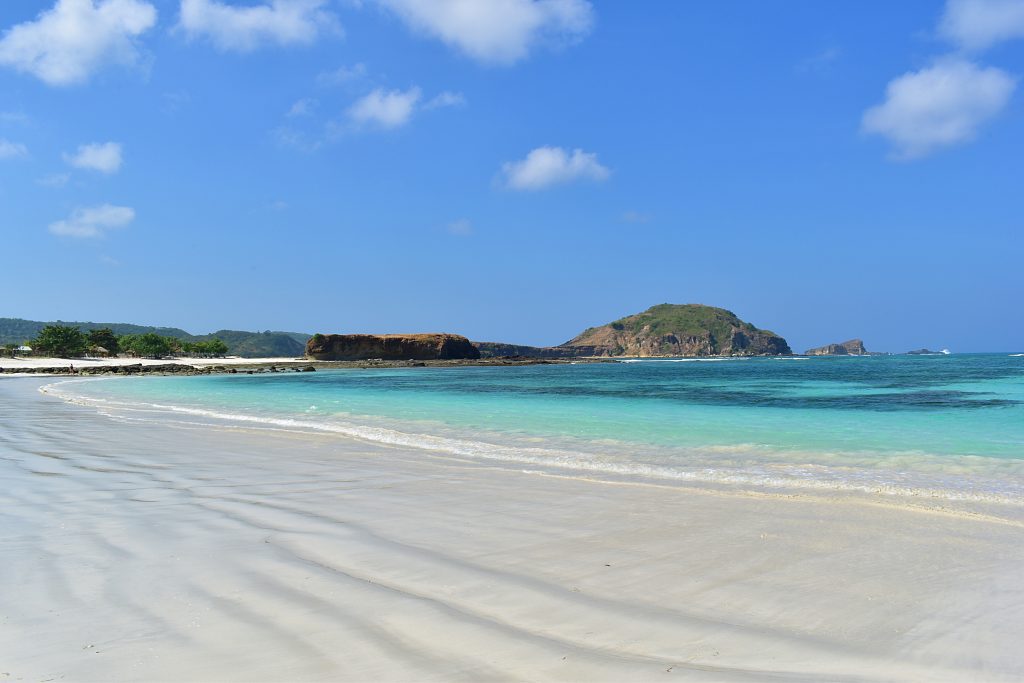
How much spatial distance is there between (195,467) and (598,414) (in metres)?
13.9

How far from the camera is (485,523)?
6.47 meters

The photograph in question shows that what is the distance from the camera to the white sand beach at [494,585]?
3.32 m

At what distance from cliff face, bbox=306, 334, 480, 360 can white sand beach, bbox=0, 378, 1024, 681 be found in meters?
125

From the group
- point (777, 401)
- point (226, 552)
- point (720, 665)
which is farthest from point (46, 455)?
point (777, 401)

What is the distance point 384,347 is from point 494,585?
430 ft

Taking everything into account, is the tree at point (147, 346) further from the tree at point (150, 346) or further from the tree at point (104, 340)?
the tree at point (104, 340)

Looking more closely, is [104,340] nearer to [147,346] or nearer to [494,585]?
[147,346]

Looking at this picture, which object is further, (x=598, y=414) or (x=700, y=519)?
(x=598, y=414)

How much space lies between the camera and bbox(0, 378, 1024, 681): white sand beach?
332cm

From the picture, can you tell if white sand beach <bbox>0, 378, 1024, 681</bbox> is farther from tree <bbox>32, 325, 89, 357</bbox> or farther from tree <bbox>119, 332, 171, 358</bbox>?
tree <bbox>119, 332, 171, 358</bbox>

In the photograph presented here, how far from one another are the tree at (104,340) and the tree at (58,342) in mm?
9344

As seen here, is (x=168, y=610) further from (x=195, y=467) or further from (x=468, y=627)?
(x=195, y=467)

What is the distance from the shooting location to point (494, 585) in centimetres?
449

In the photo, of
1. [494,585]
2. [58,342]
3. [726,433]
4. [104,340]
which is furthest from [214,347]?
[494,585]
